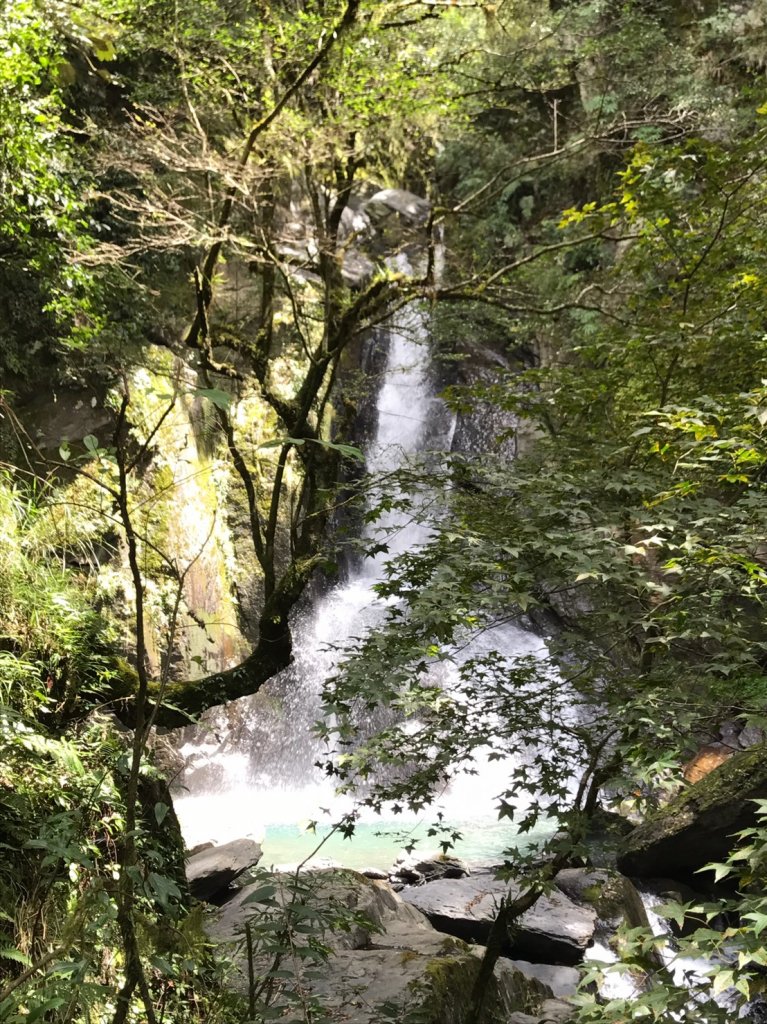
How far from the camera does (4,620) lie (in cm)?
304

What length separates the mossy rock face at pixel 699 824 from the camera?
5594 mm

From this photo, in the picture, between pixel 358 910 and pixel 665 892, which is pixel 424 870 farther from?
pixel 358 910

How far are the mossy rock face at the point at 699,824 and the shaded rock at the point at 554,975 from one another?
1.03 m

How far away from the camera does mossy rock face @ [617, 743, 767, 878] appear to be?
18.4 ft

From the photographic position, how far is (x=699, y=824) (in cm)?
567

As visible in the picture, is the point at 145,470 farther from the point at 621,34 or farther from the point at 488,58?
the point at 621,34

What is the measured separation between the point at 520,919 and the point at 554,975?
41 cm

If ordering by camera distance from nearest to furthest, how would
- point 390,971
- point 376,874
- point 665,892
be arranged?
point 390,971 < point 665,892 < point 376,874

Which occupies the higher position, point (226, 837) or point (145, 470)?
point (145, 470)

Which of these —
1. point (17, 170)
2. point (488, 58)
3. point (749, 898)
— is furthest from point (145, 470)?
point (488, 58)

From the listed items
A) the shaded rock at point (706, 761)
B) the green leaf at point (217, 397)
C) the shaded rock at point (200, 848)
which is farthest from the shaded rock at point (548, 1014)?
the shaded rock at point (706, 761)

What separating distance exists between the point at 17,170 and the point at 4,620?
388 cm

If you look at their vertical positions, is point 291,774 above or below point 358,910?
below

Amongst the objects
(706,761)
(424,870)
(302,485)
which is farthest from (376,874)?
(706,761)
